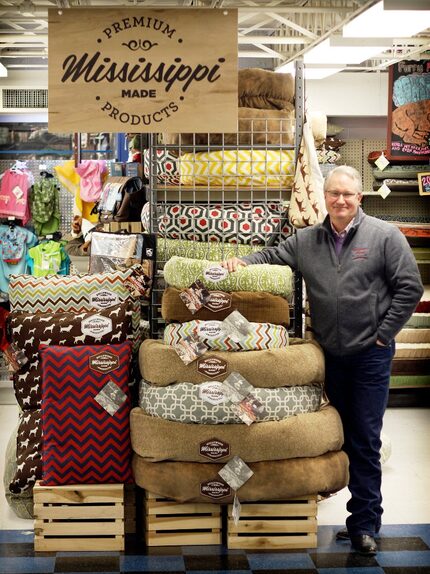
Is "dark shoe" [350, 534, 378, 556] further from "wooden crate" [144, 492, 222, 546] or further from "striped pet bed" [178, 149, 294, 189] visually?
"striped pet bed" [178, 149, 294, 189]

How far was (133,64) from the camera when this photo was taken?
4109mm

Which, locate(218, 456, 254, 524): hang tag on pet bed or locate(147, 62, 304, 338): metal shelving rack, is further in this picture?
locate(147, 62, 304, 338): metal shelving rack

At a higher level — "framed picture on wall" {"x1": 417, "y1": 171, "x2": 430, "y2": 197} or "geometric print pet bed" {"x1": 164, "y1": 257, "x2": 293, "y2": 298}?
"framed picture on wall" {"x1": 417, "y1": 171, "x2": 430, "y2": 197}

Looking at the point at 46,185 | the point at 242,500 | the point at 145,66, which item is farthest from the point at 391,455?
the point at 46,185

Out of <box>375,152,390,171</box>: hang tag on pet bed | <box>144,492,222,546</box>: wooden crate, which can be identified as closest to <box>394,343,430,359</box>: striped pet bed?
<box>375,152,390,171</box>: hang tag on pet bed

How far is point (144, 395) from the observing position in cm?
412

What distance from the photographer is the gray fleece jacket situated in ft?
13.2

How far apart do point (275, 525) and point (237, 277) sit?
1.09 metres

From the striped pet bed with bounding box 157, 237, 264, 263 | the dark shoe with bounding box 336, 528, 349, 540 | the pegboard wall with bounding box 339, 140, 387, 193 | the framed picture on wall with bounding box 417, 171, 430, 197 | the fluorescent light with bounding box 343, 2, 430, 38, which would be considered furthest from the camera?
the pegboard wall with bounding box 339, 140, 387, 193

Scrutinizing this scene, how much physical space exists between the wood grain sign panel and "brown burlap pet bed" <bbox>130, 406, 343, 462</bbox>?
1293 millimetres

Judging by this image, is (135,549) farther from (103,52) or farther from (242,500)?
(103,52)

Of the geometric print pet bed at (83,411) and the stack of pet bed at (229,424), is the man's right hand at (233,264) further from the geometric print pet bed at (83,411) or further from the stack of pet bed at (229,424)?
the geometric print pet bed at (83,411)

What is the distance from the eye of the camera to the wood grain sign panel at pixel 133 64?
411 cm

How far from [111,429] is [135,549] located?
21.1 inches
